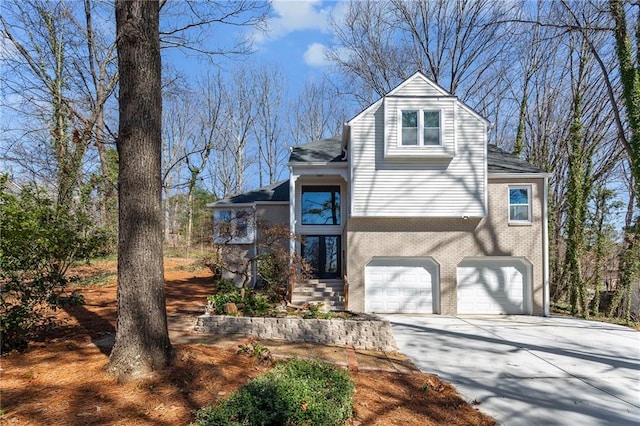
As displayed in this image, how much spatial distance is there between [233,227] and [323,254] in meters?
3.85

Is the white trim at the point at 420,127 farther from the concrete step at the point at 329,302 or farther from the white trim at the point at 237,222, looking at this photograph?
the white trim at the point at 237,222

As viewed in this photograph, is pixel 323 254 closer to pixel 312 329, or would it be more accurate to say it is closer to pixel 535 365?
pixel 312 329

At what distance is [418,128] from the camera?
11.6 m

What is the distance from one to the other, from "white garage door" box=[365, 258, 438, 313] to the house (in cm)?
3

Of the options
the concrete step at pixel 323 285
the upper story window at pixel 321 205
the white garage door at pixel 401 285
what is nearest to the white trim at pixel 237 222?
the upper story window at pixel 321 205

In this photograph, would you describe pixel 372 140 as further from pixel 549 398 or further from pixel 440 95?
pixel 549 398

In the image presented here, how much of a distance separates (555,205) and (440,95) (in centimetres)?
1042

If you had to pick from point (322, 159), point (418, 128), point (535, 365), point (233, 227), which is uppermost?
point (418, 128)

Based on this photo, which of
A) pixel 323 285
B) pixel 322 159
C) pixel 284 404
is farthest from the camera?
pixel 322 159

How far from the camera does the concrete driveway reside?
470cm

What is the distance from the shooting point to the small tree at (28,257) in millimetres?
4820

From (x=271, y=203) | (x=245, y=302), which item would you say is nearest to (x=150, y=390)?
(x=245, y=302)

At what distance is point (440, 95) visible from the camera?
11672 mm

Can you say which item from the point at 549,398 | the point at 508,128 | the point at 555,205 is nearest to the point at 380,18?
the point at 508,128
